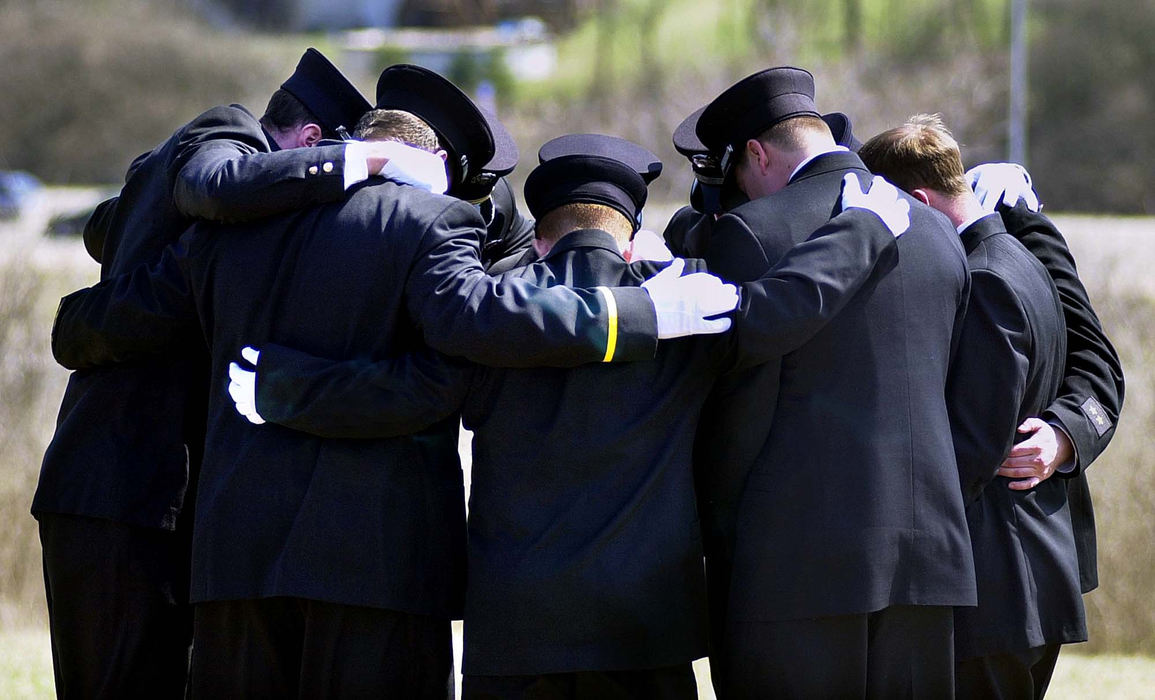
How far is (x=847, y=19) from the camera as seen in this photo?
32719 mm

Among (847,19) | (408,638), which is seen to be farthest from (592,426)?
(847,19)

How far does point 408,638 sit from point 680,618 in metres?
0.61

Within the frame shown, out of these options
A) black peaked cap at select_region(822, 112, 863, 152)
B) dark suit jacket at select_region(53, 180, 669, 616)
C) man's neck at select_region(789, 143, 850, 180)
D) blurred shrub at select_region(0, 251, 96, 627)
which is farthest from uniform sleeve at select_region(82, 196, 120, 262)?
blurred shrub at select_region(0, 251, 96, 627)

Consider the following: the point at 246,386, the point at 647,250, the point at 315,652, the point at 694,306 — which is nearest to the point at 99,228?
the point at 246,386

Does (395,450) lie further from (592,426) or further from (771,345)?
(771,345)

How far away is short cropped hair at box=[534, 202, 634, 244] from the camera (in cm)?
308

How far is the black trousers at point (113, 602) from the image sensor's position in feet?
11.3

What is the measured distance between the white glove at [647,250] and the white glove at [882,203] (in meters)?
0.44

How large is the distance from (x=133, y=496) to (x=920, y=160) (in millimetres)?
2160

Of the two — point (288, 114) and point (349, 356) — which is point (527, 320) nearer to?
point (349, 356)

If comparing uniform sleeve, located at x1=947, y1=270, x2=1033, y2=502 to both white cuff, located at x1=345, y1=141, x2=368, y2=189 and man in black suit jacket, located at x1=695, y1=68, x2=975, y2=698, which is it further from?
white cuff, located at x1=345, y1=141, x2=368, y2=189

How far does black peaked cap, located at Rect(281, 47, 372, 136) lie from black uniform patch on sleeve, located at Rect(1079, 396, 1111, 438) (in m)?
2.03

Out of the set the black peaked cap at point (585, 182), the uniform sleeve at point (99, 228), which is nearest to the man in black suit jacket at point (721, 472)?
the black peaked cap at point (585, 182)

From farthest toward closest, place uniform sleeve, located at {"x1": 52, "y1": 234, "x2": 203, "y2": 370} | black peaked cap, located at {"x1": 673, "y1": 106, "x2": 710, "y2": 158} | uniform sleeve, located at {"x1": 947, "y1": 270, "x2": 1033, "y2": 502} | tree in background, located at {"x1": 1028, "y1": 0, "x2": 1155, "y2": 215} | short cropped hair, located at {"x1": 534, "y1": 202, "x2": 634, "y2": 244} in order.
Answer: tree in background, located at {"x1": 1028, "y1": 0, "x2": 1155, "y2": 215}, black peaked cap, located at {"x1": 673, "y1": 106, "x2": 710, "y2": 158}, uniform sleeve, located at {"x1": 52, "y1": 234, "x2": 203, "y2": 370}, uniform sleeve, located at {"x1": 947, "y1": 270, "x2": 1033, "y2": 502}, short cropped hair, located at {"x1": 534, "y1": 202, "x2": 634, "y2": 244}
